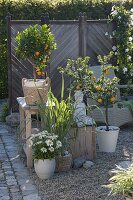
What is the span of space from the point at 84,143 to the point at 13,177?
0.97m

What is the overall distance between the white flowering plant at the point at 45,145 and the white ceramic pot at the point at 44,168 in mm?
43

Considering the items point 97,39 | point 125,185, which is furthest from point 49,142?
point 97,39

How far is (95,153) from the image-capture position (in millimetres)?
5746

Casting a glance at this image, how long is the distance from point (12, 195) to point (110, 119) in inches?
113

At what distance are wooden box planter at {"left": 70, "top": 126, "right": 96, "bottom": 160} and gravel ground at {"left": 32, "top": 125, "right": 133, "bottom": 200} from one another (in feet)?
0.42

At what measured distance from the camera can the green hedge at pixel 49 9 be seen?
9438mm

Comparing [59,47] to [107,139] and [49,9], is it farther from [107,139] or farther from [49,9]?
[107,139]

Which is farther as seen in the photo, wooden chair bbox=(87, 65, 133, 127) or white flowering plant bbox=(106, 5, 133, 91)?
white flowering plant bbox=(106, 5, 133, 91)

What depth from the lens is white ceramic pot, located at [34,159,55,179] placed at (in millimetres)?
5020

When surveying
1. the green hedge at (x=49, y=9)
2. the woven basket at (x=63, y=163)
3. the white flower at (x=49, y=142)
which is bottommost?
the woven basket at (x=63, y=163)

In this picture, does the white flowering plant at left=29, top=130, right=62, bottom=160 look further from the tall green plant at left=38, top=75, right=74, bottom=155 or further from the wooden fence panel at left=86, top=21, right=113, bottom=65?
the wooden fence panel at left=86, top=21, right=113, bottom=65

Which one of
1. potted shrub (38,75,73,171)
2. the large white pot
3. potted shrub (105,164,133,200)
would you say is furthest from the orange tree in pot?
potted shrub (105,164,133,200)

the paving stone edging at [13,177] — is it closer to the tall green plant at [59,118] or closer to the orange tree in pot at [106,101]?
the tall green plant at [59,118]

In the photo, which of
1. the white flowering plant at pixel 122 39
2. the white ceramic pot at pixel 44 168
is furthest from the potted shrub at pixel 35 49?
the white flowering plant at pixel 122 39
